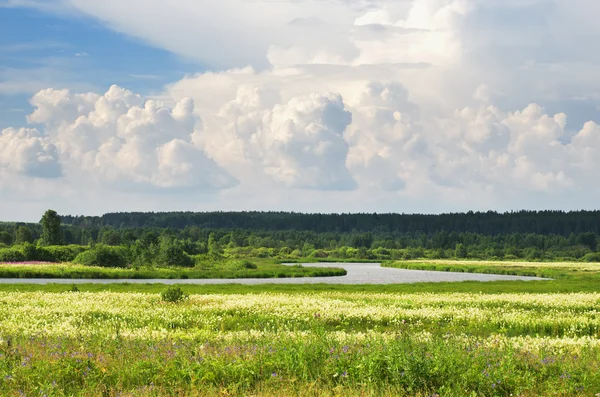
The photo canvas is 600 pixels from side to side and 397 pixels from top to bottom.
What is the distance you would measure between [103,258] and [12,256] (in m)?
16.7

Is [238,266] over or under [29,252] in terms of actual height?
under

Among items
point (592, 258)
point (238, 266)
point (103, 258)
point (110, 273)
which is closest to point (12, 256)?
point (103, 258)

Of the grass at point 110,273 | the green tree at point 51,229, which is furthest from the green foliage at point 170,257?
the green tree at point 51,229

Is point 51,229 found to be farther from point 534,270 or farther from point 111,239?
point 534,270

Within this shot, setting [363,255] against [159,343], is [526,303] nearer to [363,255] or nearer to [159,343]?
[159,343]

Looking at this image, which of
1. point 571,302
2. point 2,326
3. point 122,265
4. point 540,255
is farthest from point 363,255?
point 2,326

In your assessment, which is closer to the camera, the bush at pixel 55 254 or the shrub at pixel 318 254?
the bush at pixel 55 254

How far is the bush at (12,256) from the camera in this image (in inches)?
3959

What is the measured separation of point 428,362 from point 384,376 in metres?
0.89

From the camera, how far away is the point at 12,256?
334 feet

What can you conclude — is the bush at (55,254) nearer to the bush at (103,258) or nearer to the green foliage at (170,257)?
the bush at (103,258)

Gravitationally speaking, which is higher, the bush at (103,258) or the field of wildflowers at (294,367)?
the field of wildflowers at (294,367)

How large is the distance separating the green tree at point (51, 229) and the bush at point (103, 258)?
48468mm

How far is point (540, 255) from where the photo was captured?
181375mm
